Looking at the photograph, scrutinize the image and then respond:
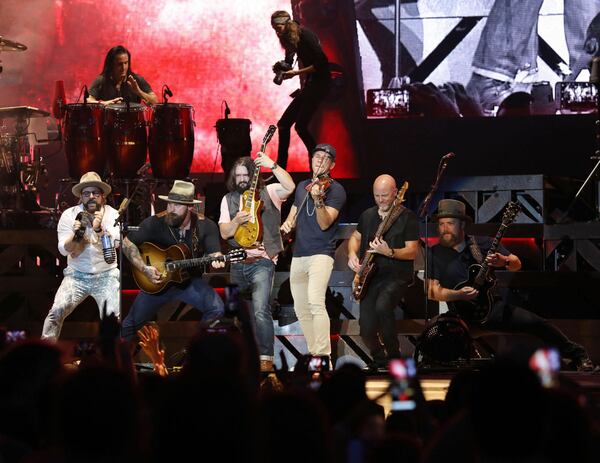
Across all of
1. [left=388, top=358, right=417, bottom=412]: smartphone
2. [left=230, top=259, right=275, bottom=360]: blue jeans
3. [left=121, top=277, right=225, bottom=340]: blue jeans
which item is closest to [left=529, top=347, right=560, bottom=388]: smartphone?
[left=388, top=358, right=417, bottom=412]: smartphone

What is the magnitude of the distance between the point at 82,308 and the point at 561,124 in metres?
6.06

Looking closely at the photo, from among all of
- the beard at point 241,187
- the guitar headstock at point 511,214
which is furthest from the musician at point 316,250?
the guitar headstock at point 511,214

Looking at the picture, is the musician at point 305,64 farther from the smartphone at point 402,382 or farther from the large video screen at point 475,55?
the smartphone at point 402,382

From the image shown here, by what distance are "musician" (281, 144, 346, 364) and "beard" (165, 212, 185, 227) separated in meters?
1.04

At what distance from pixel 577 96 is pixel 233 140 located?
13.9 ft

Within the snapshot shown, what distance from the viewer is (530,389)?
297 cm

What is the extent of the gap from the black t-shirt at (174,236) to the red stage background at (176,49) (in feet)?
15.3

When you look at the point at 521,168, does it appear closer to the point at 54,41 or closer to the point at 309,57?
the point at 309,57

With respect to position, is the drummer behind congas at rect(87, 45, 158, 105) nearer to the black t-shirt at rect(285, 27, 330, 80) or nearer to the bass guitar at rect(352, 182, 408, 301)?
the black t-shirt at rect(285, 27, 330, 80)

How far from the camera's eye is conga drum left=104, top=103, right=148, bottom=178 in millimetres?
11984

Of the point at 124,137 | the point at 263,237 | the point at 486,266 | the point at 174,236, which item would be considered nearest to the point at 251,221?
the point at 263,237

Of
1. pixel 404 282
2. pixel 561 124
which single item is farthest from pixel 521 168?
pixel 404 282

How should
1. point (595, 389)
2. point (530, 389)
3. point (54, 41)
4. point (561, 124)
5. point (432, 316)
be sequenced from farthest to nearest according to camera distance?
point (54, 41), point (561, 124), point (432, 316), point (595, 389), point (530, 389)

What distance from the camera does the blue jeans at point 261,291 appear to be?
9.48 metres
